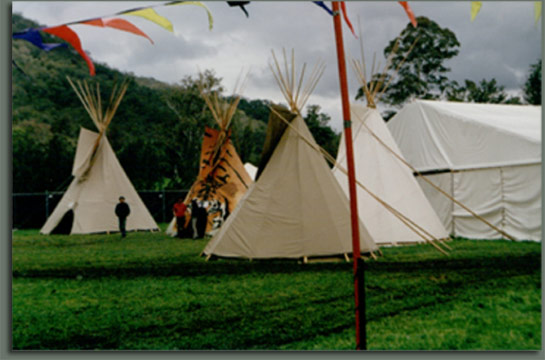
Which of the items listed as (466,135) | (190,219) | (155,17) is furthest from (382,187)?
(155,17)

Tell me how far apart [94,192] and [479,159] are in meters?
9.58

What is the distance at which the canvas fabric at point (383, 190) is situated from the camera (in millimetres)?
8250

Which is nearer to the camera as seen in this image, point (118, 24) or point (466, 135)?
point (118, 24)

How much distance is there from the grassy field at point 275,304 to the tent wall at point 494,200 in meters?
2.42

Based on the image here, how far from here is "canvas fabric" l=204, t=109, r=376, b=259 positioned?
6.14 meters

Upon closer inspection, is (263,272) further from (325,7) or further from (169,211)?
(169,211)

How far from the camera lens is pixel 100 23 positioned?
2.31m

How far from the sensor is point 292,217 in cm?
625

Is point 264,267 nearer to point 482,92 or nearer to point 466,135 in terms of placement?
point 466,135

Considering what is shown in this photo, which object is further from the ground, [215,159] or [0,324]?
[215,159]

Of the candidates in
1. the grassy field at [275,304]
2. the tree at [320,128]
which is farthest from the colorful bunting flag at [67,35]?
the tree at [320,128]

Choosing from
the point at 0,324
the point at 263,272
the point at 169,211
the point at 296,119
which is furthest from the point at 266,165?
the point at 169,211

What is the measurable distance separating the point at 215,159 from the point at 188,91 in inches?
699

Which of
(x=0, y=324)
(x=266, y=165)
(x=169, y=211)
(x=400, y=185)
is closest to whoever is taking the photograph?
(x=0, y=324)
